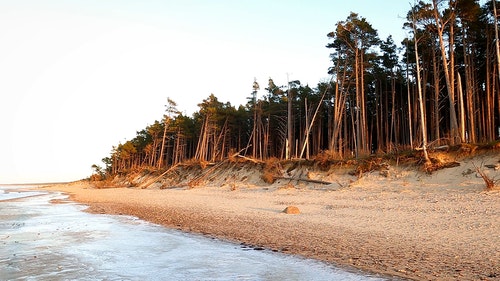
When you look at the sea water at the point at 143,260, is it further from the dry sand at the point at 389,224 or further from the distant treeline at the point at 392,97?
the distant treeline at the point at 392,97

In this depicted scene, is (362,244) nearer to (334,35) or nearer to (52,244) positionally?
(52,244)

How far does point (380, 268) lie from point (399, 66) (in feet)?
123

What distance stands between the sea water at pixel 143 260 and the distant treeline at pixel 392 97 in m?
15.1

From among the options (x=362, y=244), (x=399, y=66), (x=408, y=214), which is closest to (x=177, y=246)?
(x=362, y=244)

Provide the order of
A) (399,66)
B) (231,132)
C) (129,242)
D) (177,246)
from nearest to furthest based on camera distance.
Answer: (177,246), (129,242), (399,66), (231,132)

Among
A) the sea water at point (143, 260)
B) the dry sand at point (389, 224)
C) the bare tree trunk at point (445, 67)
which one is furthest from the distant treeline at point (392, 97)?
the sea water at point (143, 260)

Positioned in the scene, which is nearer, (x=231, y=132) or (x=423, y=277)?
(x=423, y=277)

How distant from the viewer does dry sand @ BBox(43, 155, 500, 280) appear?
21.1 feet

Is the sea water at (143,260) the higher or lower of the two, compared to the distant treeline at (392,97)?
lower

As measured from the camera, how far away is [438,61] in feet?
99.5

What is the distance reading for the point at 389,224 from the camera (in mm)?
10516

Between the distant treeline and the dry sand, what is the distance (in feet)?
13.2

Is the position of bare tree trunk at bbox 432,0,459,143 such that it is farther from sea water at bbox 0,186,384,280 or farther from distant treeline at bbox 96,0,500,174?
sea water at bbox 0,186,384,280

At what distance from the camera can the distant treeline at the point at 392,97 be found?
2403 cm
